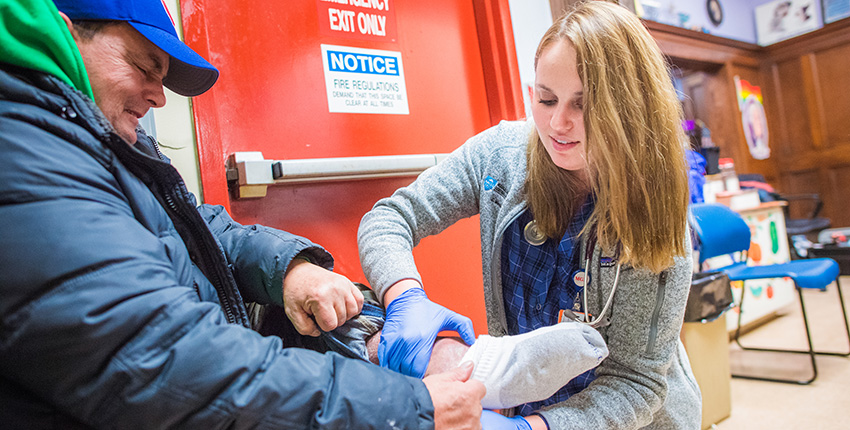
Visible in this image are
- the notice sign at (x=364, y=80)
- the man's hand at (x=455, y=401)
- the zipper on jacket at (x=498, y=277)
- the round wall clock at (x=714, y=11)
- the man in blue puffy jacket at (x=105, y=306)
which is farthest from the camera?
the round wall clock at (x=714, y=11)

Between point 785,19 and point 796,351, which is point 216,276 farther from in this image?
point 785,19

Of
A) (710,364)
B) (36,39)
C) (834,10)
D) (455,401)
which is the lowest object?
(710,364)

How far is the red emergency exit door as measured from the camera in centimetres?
134

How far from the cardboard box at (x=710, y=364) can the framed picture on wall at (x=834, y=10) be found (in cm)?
474

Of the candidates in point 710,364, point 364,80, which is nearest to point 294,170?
point 364,80

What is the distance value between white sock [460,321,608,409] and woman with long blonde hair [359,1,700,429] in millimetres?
60

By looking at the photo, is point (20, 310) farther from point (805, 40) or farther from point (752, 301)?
point (805, 40)

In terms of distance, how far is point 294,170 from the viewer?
1.37 metres

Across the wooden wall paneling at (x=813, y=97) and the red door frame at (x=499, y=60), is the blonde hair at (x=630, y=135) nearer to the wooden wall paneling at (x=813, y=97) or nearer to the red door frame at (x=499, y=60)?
the red door frame at (x=499, y=60)

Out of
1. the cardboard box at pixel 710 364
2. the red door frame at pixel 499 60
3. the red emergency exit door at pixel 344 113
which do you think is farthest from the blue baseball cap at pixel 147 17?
the cardboard box at pixel 710 364

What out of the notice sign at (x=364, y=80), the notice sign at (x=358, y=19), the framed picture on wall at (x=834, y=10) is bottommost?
the notice sign at (x=364, y=80)

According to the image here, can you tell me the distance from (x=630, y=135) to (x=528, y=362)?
45 cm

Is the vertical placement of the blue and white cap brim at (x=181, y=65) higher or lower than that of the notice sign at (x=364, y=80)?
lower

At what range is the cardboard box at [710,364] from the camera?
6.86 ft
